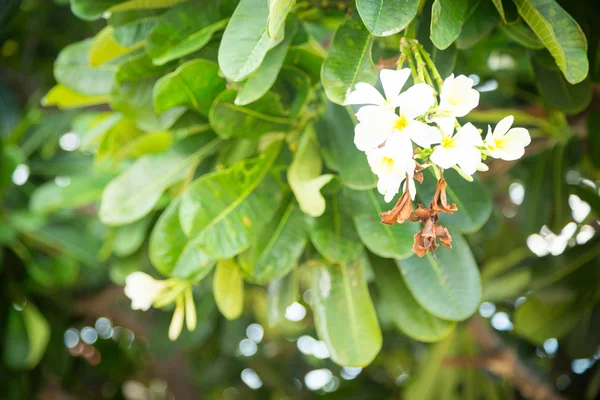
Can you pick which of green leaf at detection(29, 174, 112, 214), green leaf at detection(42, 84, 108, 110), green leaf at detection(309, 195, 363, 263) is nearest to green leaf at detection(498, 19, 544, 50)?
green leaf at detection(309, 195, 363, 263)

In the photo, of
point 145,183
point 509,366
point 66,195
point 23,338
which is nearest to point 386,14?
point 145,183

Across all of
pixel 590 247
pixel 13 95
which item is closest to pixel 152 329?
pixel 13 95

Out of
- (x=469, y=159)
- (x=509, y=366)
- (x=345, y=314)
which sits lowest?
(x=509, y=366)

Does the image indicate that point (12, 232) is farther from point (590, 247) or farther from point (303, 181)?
point (590, 247)

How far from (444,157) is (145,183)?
563 millimetres

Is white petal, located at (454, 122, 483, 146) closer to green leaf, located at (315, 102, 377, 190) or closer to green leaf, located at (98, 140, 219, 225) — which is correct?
green leaf, located at (315, 102, 377, 190)

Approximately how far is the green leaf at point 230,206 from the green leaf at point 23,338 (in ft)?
3.80

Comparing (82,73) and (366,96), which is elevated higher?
(366,96)

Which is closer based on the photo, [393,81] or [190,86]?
[393,81]

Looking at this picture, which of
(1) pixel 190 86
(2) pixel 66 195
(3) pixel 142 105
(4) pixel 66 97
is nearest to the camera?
(1) pixel 190 86

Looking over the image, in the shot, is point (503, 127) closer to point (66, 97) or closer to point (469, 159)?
point (469, 159)

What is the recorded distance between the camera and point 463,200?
83cm

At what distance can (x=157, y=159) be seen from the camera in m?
0.94

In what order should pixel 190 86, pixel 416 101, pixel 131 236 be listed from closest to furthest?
pixel 416 101 → pixel 190 86 → pixel 131 236
